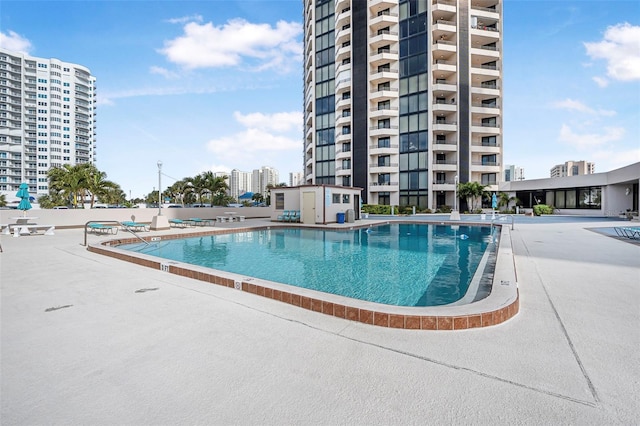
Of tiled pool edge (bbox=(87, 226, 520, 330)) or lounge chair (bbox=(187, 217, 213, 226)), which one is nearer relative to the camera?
tiled pool edge (bbox=(87, 226, 520, 330))

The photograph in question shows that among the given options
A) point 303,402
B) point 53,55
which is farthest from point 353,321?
Result: point 53,55

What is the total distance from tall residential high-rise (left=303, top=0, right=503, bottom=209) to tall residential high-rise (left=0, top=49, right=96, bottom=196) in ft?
298

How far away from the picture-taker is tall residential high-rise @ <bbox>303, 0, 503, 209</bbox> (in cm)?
3819

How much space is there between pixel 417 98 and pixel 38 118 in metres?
110

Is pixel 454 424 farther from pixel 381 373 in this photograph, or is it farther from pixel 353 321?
pixel 353 321

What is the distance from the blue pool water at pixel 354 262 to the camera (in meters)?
6.56

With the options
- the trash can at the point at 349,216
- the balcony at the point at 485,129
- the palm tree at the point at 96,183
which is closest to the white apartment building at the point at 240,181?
the palm tree at the point at 96,183

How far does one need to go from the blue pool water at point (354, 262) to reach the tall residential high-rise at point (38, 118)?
340 feet

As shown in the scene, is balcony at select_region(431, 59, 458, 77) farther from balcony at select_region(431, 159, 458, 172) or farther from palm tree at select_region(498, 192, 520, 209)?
palm tree at select_region(498, 192, 520, 209)

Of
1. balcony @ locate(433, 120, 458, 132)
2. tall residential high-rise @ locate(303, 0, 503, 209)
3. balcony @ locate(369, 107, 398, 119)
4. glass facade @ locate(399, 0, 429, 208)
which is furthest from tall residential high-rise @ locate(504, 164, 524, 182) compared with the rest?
balcony @ locate(369, 107, 398, 119)

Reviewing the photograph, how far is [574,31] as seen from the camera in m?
15.8

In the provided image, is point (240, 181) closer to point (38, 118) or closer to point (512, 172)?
point (38, 118)

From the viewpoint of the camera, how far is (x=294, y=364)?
8.85ft

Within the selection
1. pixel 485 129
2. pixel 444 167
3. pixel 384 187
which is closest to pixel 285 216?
pixel 384 187
